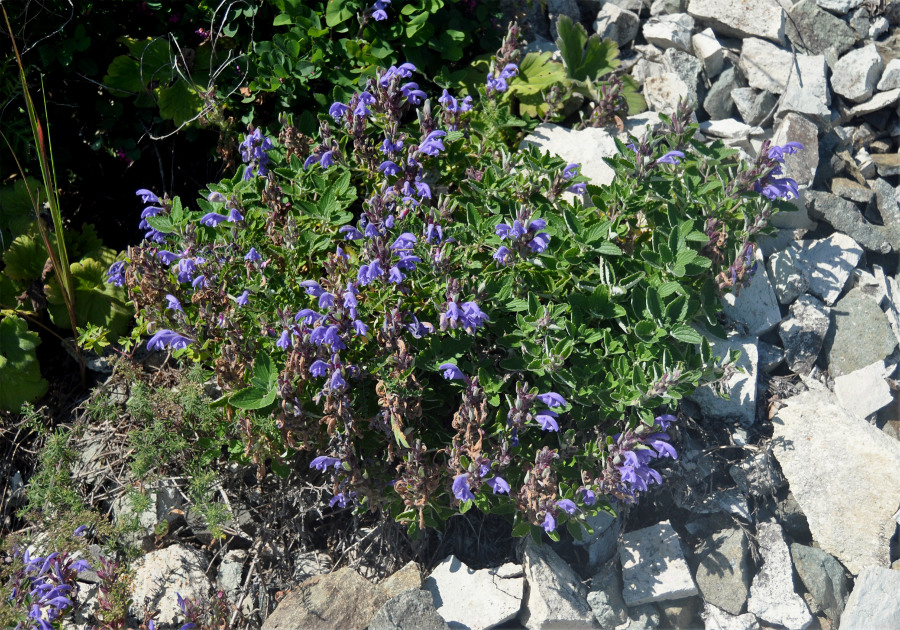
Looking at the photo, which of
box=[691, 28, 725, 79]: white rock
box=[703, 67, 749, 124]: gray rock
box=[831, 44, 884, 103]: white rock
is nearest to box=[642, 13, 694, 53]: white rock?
box=[691, 28, 725, 79]: white rock

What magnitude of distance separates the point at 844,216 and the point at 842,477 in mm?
1402

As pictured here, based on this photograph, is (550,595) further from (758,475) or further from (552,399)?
(758,475)

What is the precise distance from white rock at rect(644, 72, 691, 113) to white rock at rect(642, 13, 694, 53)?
30 centimetres

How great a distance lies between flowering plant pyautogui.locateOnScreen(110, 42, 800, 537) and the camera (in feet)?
8.46

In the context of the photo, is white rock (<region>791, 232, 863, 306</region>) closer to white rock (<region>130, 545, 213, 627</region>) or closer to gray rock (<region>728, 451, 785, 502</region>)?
gray rock (<region>728, 451, 785, 502</region>)

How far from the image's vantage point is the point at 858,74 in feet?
13.7

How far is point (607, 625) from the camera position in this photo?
2844 mm

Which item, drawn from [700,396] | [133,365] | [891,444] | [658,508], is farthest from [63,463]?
[891,444]

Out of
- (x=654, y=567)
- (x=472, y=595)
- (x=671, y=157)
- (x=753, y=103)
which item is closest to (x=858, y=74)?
(x=753, y=103)

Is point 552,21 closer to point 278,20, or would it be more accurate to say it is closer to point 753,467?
point 278,20

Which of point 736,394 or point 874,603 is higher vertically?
point 736,394

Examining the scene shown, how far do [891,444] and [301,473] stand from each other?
2519 mm

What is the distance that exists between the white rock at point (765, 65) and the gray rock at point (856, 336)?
1.25 m

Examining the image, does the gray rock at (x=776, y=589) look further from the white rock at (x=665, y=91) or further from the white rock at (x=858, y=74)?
the white rock at (x=858, y=74)
